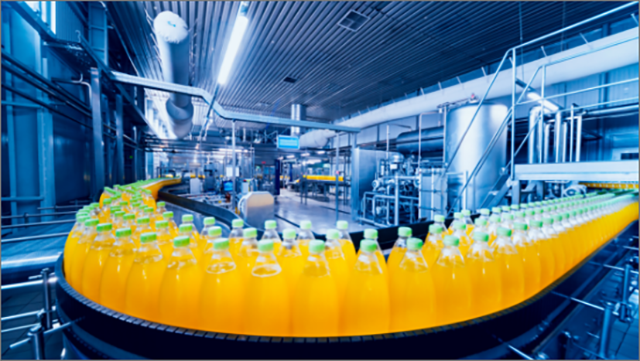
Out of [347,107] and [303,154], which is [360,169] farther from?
[303,154]

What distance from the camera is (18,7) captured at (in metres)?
1.57

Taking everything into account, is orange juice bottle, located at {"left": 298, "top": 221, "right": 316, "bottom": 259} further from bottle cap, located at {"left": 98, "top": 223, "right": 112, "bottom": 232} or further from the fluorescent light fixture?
the fluorescent light fixture

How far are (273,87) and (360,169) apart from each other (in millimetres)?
2987

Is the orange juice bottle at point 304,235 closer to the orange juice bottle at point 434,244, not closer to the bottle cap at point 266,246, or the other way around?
the bottle cap at point 266,246

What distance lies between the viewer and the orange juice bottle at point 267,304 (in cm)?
48

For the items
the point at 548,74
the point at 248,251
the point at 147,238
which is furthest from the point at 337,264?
the point at 548,74

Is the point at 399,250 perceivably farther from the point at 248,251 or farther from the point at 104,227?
the point at 104,227

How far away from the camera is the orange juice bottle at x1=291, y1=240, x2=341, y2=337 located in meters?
0.49

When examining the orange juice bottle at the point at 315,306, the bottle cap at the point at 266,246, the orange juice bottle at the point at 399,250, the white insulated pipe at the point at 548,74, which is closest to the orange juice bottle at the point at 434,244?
the orange juice bottle at the point at 399,250

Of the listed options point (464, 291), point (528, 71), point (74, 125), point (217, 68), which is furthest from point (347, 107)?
point (464, 291)

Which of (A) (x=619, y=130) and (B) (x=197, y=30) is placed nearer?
(B) (x=197, y=30)

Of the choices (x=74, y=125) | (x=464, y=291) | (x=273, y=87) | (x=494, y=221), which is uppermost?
(x=273, y=87)

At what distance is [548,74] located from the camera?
3555mm

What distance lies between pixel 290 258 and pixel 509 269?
593mm
